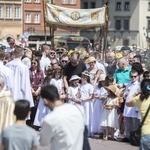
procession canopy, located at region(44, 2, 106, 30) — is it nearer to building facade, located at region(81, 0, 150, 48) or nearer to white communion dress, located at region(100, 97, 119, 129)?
white communion dress, located at region(100, 97, 119, 129)

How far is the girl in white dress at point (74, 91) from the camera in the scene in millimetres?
14688

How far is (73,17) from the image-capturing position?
2433 centimetres

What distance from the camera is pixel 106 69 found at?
56.0 feet

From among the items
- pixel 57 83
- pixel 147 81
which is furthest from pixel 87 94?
pixel 147 81

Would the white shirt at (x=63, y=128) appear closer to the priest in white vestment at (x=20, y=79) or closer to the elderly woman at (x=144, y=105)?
the elderly woman at (x=144, y=105)

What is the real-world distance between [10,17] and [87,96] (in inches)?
2984

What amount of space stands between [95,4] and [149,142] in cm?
10618

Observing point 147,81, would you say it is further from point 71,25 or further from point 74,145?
point 71,25

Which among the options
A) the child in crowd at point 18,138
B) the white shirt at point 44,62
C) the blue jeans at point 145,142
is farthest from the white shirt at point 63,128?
the white shirt at point 44,62

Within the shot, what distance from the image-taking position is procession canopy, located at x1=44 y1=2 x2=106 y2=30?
23.4 m

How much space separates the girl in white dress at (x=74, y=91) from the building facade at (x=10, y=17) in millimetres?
73982

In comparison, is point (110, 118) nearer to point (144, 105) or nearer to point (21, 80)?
point (21, 80)

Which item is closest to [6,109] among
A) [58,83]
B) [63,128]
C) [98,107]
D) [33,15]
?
[63,128]

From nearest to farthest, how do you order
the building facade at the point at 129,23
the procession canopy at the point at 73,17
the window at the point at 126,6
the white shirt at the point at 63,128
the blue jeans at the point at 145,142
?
1. the white shirt at the point at 63,128
2. the blue jeans at the point at 145,142
3. the procession canopy at the point at 73,17
4. the building facade at the point at 129,23
5. the window at the point at 126,6
